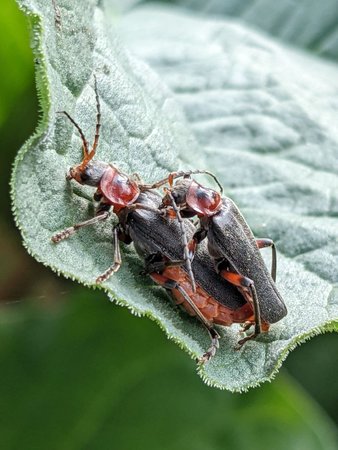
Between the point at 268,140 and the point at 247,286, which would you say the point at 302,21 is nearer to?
the point at 268,140

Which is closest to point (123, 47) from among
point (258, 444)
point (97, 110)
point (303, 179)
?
point (97, 110)

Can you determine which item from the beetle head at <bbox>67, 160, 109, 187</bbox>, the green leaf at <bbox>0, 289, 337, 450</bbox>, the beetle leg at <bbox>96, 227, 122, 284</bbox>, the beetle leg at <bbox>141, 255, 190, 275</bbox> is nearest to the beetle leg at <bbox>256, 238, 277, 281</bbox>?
the beetle leg at <bbox>141, 255, 190, 275</bbox>

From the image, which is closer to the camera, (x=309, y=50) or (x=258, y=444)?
(x=258, y=444)

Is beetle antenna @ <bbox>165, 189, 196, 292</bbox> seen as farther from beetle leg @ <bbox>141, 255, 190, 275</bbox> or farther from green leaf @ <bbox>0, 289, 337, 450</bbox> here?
green leaf @ <bbox>0, 289, 337, 450</bbox>

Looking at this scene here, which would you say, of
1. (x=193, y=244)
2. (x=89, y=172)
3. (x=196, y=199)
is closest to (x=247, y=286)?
(x=193, y=244)

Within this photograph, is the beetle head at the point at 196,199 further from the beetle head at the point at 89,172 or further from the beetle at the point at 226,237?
the beetle head at the point at 89,172

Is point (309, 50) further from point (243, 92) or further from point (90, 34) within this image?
point (90, 34)

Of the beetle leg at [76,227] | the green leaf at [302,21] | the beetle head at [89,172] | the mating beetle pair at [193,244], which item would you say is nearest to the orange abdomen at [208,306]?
the mating beetle pair at [193,244]

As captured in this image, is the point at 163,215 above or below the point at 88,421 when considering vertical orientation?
above
